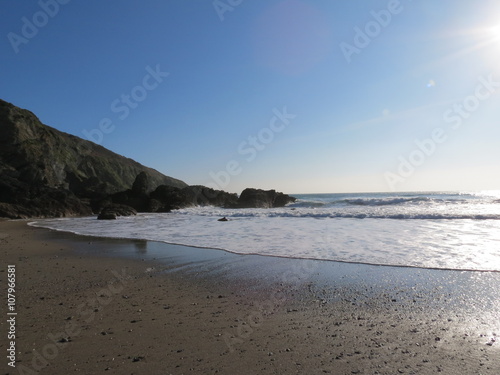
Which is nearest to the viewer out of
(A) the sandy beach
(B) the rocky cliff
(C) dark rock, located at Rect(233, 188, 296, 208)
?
(A) the sandy beach

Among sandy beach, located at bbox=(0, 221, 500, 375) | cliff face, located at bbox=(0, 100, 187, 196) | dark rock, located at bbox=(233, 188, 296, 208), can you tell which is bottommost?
sandy beach, located at bbox=(0, 221, 500, 375)

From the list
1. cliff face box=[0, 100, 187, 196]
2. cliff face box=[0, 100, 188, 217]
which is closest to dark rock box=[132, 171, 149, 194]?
cliff face box=[0, 100, 188, 217]

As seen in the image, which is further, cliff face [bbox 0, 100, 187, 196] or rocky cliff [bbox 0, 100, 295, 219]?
cliff face [bbox 0, 100, 187, 196]

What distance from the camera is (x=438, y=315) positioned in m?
4.55

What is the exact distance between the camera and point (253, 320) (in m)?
4.47

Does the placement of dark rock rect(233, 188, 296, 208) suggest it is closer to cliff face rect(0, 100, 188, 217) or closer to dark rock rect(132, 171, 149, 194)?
dark rock rect(132, 171, 149, 194)

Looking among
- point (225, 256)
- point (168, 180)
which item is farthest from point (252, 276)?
point (168, 180)

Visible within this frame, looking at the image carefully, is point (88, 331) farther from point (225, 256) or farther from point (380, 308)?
point (225, 256)

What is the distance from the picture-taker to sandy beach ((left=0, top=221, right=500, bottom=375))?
3.26m

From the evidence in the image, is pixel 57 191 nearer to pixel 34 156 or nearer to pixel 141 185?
pixel 141 185

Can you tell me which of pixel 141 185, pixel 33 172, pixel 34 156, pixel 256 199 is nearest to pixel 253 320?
pixel 141 185

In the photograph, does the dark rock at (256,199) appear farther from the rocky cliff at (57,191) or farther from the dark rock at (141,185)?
the dark rock at (141,185)

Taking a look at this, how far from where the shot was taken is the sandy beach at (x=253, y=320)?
3258mm

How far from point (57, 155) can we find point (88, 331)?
58683 millimetres
